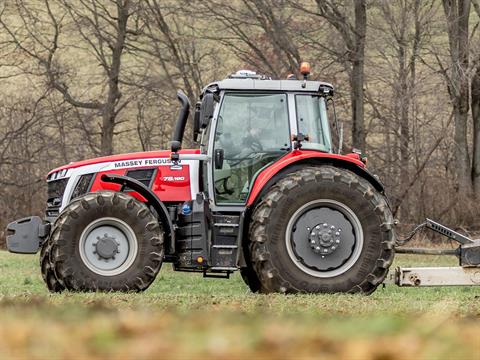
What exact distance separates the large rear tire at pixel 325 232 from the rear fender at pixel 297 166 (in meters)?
0.17

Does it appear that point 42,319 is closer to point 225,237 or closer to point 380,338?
point 380,338

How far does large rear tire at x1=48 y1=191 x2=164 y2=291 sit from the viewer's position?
10344 mm

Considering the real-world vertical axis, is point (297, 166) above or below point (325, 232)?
above

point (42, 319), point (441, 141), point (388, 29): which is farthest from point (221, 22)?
point (42, 319)

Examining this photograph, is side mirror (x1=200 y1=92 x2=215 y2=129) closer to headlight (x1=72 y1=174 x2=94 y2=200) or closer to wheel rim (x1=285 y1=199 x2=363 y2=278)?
wheel rim (x1=285 y1=199 x2=363 y2=278)

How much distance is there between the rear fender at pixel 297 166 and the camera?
10.6 meters

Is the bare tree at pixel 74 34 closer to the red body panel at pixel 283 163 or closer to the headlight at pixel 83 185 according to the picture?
the headlight at pixel 83 185

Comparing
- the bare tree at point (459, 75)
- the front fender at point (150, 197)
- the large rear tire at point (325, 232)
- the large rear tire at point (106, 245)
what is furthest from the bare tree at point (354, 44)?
the large rear tire at point (106, 245)

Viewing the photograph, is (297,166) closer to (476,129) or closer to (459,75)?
(459,75)

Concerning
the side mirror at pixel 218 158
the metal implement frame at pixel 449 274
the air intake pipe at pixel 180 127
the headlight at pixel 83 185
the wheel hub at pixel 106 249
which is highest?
the air intake pipe at pixel 180 127

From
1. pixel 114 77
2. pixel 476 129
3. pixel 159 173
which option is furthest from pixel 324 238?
pixel 114 77

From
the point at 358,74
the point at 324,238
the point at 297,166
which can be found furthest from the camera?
the point at 358,74

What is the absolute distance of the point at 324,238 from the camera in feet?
33.8

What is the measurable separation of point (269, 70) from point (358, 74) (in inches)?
121
